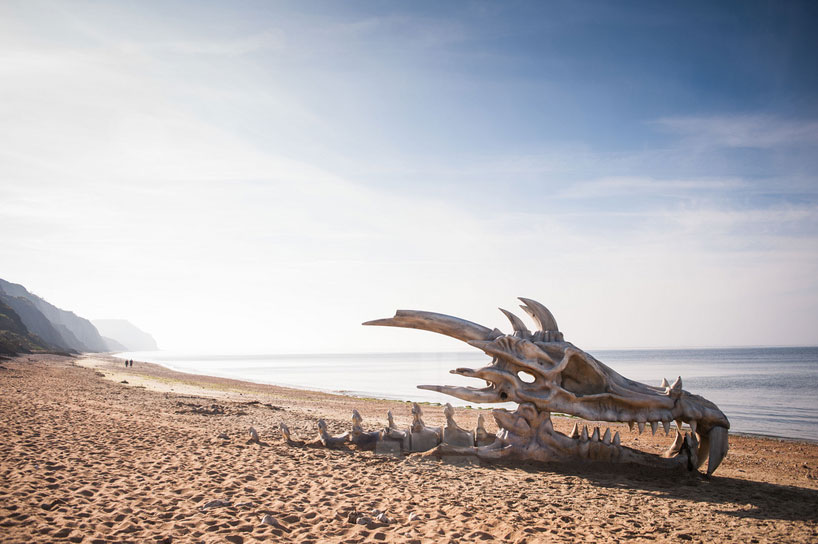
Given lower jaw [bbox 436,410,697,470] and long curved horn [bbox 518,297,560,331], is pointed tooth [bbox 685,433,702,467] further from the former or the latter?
long curved horn [bbox 518,297,560,331]

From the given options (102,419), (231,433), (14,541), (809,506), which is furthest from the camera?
(102,419)

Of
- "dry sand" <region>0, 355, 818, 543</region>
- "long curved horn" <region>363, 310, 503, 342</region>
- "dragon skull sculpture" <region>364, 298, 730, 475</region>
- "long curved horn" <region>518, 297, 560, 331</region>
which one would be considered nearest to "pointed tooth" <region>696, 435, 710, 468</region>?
"dragon skull sculpture" <region>364, 298, 730, 475</region>

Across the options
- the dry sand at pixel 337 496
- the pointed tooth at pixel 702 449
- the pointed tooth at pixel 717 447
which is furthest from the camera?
the pointed tooth at pixel 702 449

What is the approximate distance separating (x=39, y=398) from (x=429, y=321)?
14077 mm

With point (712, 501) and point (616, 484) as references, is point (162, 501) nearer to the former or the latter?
point (616, 484)

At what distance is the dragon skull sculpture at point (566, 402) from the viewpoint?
692cm

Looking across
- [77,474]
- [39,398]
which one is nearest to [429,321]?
[77,474]

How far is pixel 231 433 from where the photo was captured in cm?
1034

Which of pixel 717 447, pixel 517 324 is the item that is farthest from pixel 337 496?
pixel 717 447

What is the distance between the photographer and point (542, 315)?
310 inches

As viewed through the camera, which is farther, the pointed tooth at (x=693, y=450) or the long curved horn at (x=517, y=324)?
the long curved horn at (x=517, y=324)

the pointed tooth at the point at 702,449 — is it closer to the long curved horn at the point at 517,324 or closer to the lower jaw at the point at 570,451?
the lower jaw at the point at 570,451

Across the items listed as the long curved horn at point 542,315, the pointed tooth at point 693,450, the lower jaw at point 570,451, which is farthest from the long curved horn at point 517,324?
the pointed tooth at point 693,450

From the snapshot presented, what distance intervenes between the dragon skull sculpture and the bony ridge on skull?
1 centimetres
